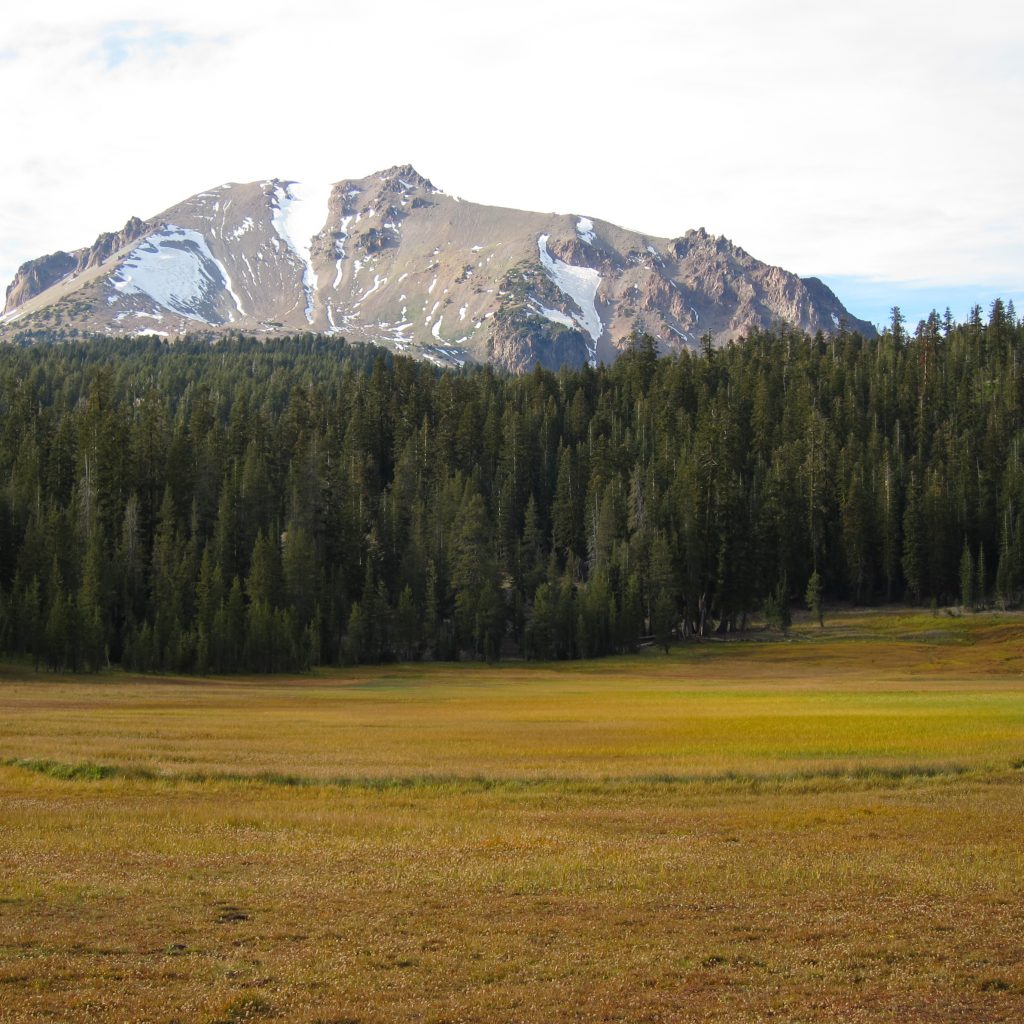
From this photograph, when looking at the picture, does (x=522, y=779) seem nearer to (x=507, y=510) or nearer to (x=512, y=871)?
(x=512, y=871)

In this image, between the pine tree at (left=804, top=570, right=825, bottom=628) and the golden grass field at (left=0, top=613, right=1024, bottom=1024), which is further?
the pine tree at (left=804, top=570, right=825, bottom=628)

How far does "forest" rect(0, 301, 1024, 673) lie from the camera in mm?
100375

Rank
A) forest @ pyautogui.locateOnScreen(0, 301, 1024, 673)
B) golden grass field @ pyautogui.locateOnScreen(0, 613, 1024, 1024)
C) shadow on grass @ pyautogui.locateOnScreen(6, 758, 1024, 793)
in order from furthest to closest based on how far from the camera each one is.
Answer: forest @ pyautogui.locateOnScreen(0, 301, 1024, 673)
shadow on grass @ pyautogui.locateOnScreen(6, 758, 1024, 793)
golden grass field @ pyautogui.locateOnScreen(0, 613, 1024, 1024)

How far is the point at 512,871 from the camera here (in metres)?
18.7

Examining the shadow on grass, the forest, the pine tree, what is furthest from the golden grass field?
the pine tree

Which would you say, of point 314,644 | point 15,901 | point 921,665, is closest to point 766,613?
point 921,665

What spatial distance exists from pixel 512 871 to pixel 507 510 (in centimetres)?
11970

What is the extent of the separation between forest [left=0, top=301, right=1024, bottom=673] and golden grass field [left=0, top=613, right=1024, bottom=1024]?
197ft

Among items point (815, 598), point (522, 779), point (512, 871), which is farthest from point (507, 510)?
point (512, 871)

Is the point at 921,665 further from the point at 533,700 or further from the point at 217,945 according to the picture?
the point at 217,945

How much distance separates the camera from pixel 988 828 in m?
22.7

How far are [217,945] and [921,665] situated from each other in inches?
3227

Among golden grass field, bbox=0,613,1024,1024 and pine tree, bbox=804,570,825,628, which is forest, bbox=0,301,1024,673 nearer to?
pine tree, bbox=804,570,825,628

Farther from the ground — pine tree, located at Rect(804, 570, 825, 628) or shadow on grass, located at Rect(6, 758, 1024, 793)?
pine tree, located at Rect(804, 570, 825, 628)
